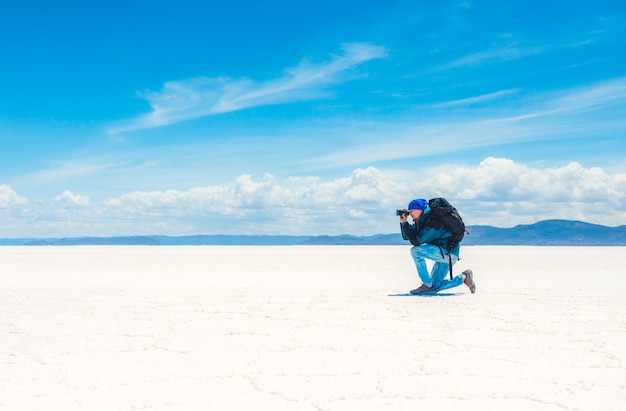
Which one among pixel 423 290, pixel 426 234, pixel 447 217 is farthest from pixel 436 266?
pixel 447 217

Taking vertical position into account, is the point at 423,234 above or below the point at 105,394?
above

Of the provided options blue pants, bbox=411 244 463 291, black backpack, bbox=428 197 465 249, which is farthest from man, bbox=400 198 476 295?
black backpack, bbox=428 197 465 249

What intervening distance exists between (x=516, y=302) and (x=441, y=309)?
1.32 m

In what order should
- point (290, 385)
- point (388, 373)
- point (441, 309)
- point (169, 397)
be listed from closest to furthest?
1. point (169, 397)
2. point (290, 385)
3. point (388, 373)
4. point (441, 309)

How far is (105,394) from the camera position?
353 centimetres

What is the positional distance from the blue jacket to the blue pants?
87 mm

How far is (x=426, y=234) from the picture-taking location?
A: 28.0 feet

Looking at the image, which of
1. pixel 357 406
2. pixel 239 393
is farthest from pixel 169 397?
pixel 357 406

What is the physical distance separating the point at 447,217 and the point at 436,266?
100 cm

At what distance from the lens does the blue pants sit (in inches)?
335

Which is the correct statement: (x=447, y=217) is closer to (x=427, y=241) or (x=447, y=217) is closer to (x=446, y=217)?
(x=446, y=217)

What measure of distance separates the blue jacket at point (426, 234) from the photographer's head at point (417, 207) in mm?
88

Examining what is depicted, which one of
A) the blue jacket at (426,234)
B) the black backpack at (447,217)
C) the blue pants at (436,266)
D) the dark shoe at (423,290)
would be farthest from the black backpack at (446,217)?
the dark shoe at (423,290)

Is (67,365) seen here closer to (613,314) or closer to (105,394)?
(105,394)
